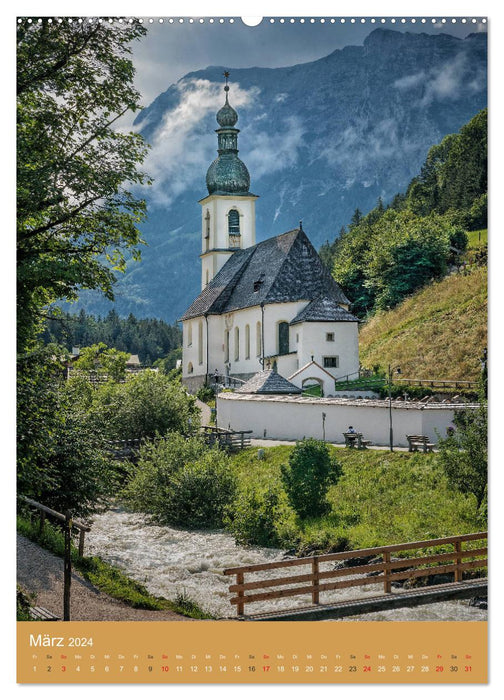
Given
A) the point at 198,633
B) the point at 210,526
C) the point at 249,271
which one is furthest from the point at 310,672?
the point at 249,271

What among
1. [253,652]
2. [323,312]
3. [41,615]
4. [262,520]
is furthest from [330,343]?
[253,652]

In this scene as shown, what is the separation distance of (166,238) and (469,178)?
219 inches

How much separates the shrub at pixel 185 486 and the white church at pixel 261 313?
26.3 ft

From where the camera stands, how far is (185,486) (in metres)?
23.0

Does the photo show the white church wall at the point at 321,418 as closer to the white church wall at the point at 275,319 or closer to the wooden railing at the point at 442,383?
the wooden railing at the point at 442,383

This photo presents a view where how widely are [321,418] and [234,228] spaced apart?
25.2m

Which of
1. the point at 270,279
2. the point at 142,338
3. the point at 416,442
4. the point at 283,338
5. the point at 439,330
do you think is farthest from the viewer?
the point at 142,338

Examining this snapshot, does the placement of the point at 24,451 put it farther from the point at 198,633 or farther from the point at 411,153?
the point at 411,153

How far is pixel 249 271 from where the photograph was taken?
4669 centimetres

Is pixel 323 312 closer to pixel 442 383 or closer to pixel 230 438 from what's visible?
pixel 230 438

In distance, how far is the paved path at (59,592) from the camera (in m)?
11.7

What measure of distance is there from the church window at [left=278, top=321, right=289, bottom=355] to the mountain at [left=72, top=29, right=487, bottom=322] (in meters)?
23.2

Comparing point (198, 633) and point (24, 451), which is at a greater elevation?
point (24, 451)

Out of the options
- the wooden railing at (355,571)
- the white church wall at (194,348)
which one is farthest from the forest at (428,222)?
the white church wall at (194,348)
